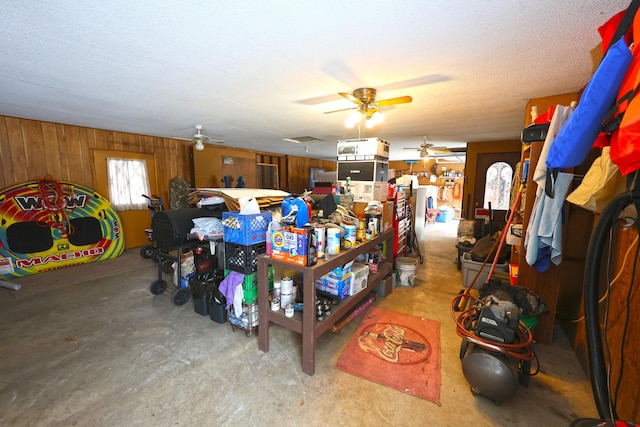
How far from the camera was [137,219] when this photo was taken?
16.5 ft

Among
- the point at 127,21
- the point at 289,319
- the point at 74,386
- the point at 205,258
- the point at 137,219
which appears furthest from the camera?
the point at 137,219

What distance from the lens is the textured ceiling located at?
1312mm

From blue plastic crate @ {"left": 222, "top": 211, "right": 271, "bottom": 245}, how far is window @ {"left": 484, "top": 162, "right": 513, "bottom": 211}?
527 centimetres

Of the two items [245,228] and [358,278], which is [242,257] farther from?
[358,278]

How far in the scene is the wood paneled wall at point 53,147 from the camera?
3639mm

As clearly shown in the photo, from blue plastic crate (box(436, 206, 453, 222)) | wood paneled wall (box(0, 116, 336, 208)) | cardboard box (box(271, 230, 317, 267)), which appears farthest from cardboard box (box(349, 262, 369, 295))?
blue plastic crate (box(436, 206, 453, 222))

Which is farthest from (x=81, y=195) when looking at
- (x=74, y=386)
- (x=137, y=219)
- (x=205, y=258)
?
(x=74, y=386)

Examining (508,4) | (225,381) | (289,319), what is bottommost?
(225,381)

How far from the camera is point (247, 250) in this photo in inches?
82.5

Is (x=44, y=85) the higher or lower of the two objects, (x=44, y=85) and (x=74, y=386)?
the higher

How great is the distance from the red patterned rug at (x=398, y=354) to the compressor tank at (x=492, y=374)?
0.93 feet

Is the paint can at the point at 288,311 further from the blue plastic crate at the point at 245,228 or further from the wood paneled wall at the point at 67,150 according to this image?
the wood paneled wall at the point at 67,150

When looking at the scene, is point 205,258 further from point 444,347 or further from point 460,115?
point 460,115

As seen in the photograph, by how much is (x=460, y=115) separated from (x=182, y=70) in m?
3.27
